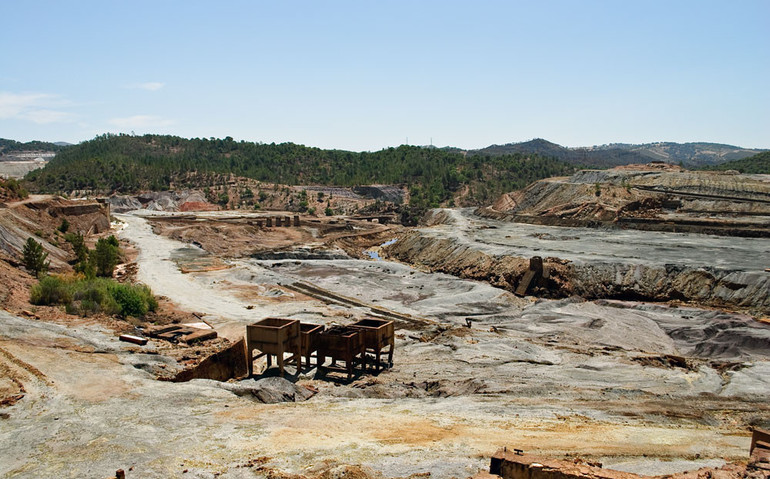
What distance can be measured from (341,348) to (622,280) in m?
25.7

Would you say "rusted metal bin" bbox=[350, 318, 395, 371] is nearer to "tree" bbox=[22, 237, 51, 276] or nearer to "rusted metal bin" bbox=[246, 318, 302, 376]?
"rusted metal bin" bbox=[246, 318, 302, 376]

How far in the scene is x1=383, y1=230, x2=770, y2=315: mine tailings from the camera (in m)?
35.4

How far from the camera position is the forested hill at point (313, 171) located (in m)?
121

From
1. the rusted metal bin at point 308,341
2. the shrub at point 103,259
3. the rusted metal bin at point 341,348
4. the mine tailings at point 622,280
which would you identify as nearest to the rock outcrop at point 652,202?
the mine tailings at point 622,280

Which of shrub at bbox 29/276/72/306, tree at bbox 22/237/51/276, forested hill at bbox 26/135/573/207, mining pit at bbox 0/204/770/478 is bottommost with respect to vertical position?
mining pit at bbox 0/204/770/478

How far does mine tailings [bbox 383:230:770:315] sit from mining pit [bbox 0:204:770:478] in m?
0.16

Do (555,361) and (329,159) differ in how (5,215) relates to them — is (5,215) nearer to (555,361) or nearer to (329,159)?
(555,361)

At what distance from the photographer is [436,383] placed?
2123cm

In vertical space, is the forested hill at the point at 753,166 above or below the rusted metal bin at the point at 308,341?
above

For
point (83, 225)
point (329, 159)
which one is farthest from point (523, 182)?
point (83, 225)

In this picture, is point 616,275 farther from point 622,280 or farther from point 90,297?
point 90,297

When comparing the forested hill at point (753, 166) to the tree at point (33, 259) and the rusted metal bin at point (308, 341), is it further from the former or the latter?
the tree at point (33, 259)

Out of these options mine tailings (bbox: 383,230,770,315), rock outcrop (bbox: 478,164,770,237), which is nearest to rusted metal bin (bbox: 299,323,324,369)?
mine tailings (bbox: 383,230,770,315)

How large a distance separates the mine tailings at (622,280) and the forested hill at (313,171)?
62.5 m
